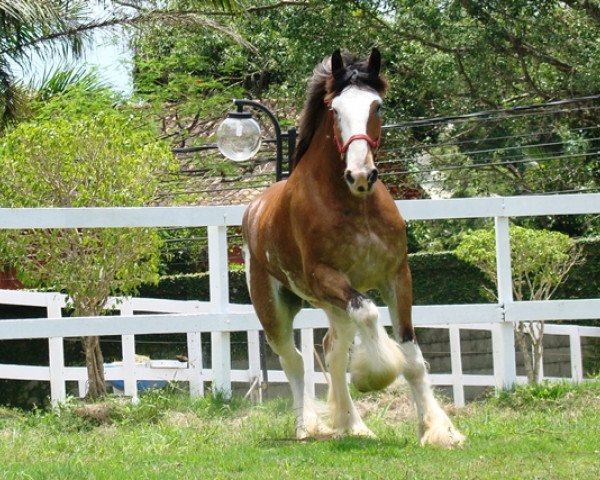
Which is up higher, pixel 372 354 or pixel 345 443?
pixel 372 354

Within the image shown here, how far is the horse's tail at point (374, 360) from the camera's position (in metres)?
6.23

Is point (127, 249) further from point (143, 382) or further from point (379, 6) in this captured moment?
point (379, 6)

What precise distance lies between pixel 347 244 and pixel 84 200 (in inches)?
215

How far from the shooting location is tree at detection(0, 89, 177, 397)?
10.7 m

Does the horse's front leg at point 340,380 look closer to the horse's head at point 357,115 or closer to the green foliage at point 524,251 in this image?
the horse's head at point 357,115

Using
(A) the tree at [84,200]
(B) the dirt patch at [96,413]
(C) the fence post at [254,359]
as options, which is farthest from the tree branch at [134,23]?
(B) the dirt patch at [96,413]

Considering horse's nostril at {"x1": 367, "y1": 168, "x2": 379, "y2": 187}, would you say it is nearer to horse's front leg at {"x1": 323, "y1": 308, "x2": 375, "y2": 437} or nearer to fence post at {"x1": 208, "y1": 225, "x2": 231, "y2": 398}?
horse's front leg at {"x1": 323, "y1": 308, "x2": 375, "y2": 437}

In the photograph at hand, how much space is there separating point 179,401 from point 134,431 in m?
1.01

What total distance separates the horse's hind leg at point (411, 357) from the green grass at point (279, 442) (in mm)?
187

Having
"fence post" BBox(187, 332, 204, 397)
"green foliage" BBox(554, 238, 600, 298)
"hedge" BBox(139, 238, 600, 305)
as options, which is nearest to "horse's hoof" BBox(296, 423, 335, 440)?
"fence post" BBox(187, 332, 204, 397)

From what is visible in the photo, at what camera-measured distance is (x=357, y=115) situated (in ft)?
21.2

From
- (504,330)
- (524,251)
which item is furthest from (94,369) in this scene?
(524,251)

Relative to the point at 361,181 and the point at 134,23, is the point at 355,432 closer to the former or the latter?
the point at 361,181

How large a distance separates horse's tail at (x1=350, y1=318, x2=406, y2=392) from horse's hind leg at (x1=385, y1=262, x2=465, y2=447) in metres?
0.31
